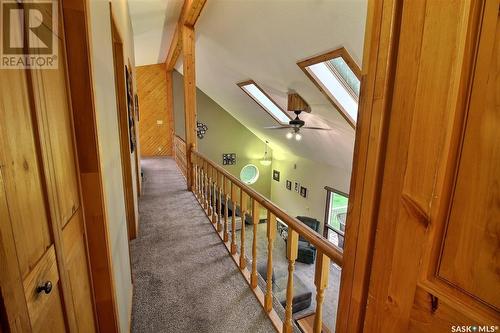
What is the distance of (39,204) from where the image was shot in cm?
63

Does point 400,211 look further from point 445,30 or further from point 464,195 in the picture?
point 445,30

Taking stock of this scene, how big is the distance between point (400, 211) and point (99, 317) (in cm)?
128

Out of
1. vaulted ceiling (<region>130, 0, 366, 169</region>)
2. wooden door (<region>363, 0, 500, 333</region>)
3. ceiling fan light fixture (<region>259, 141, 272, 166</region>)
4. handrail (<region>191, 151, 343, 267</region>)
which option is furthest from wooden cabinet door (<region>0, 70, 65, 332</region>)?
ceiling fan light fixture (<region>259, 141, 272, 166</region>)

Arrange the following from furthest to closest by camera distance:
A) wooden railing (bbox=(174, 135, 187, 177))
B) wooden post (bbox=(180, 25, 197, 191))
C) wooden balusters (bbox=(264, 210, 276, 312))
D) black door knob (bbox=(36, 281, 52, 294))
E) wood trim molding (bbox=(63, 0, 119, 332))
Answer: wooden railing (bbox=(174, 135, 187, 177)) < wooden post (bbox=(180, 25, 197, 191)) < wooden balusters (bbox=(264, 210, 276, 312)) < wood trim molding (bbox=(63, 0, 119, 332)) < black door knob (bbox=(36, 281, 52, 294))

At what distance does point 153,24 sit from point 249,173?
7.01 metres

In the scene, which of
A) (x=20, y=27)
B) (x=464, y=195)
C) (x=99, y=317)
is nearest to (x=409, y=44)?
(x=464, y=195)

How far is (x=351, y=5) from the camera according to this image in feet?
7.07

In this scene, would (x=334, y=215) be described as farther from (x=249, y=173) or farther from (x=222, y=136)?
(x=222, y=136)

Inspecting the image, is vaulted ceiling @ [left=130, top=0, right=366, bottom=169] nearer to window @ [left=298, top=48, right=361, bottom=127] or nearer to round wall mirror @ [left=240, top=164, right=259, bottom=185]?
window @ [left=298, top=48, right=361, bottom=127]

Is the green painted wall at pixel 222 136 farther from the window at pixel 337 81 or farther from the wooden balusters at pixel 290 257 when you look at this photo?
the wooden balusters at pixel 290 257

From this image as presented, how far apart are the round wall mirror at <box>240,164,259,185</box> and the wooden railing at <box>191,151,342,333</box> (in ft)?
21.1

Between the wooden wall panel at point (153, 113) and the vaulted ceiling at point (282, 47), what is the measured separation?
131cm

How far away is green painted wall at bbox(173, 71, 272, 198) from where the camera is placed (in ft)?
29.2

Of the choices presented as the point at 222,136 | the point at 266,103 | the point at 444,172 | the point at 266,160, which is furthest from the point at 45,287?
the point at 266,160
